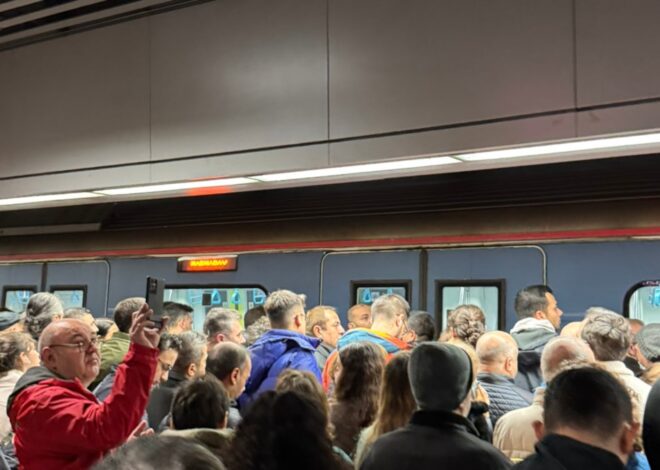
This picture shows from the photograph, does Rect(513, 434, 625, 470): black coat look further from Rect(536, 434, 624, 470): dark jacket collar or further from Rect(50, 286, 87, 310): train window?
Rect(50, 286, 87, 310): train window

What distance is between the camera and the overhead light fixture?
3336mm

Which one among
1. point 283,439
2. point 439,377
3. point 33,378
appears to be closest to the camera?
Result: point 283,439

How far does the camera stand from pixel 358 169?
355cm

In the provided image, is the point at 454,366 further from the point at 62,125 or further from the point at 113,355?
the point at 62,125

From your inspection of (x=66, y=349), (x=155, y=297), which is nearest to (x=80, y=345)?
(x=66, y=349)

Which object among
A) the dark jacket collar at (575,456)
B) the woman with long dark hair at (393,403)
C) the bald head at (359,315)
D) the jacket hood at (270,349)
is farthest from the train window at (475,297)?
the dark jacket collar at (575,456)

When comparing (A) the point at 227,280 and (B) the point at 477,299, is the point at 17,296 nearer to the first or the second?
(A) the point at 227,280

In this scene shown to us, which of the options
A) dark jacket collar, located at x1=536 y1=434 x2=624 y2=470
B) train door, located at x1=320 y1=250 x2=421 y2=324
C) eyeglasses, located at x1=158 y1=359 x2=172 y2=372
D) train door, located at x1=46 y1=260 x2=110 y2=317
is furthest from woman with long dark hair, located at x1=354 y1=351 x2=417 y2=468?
train door, located at x1=46 y1=260 x2=110 y2=317

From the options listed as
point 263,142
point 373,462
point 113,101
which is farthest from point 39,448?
point 113,101

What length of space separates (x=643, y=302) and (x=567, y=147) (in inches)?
100

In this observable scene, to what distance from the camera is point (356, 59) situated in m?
3.31

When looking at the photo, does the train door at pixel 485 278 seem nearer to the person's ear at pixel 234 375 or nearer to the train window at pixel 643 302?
the train window at pixel 643 302

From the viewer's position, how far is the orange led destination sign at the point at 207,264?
7160mm

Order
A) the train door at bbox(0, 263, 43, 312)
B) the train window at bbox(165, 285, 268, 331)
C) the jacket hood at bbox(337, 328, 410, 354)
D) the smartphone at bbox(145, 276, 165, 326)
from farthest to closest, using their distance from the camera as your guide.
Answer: the train door at bbox(0, 263, 43, 312) < the train window at bbox(165, 285, 268, 331) < the jacket hood at bbox(337, 328, 410, 354) < the smartphone at bbox(145, 276, 165, 326)
